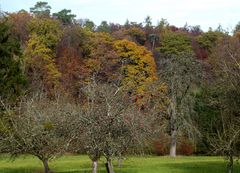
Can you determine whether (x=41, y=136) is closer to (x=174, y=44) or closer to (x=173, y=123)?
(x=173, y=123)

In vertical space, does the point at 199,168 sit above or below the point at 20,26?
below

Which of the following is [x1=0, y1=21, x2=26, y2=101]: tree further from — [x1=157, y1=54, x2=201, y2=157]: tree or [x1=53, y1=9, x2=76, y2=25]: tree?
[x1=53, y1=9, x2=76, y2=25]: tree

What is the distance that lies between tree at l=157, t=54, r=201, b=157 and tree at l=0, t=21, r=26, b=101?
495 inches

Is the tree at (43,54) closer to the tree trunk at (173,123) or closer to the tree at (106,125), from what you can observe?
the tree trunk at (173,123)

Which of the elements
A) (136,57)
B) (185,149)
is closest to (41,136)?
(185,149)

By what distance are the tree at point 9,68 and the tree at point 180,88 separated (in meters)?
12.6

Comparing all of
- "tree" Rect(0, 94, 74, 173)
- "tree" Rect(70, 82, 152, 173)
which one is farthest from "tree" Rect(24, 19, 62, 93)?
"tree" Rect(70, 82, 152, 173)

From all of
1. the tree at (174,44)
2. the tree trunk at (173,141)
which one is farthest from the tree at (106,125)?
the tree at (174,44)

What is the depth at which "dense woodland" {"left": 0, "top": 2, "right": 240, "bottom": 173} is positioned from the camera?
21.2 m

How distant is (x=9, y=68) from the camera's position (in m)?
42.4

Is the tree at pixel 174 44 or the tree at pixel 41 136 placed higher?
the tree at pixel 174 44

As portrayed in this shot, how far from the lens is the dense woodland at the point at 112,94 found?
69.7 ft

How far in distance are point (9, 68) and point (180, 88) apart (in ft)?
48.3

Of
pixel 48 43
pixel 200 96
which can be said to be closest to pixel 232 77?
pixel 200 96
